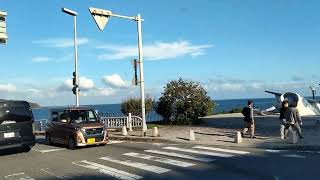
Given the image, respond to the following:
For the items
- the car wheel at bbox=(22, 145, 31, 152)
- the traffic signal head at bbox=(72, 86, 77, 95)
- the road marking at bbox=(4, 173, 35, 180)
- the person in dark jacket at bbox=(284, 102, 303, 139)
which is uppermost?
the traffic signal head at bbox=(72, 86, 77, 95)

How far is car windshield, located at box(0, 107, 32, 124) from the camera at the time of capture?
1748cm

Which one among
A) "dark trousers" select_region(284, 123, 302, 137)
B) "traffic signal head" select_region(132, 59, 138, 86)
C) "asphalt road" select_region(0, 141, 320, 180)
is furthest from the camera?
"traffic signal head" select_region(132, 59, 138, 86)

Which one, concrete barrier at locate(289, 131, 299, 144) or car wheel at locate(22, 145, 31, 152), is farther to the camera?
car wheel at locate(22, 145, 31, 152)

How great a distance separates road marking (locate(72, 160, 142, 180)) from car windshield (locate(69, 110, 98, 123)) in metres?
5.25

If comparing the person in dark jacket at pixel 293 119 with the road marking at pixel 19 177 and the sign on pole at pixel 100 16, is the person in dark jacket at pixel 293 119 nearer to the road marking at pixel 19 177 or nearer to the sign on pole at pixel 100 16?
the sign on pole at pixel 100 16

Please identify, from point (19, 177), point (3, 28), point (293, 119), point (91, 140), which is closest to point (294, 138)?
point (293, 119)

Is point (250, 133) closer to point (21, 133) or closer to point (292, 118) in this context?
point (292, 118)

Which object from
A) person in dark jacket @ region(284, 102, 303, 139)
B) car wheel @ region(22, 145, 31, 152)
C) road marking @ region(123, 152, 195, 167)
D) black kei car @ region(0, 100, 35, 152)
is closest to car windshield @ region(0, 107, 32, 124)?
black kei car @ region(0, 100, 35, 152)

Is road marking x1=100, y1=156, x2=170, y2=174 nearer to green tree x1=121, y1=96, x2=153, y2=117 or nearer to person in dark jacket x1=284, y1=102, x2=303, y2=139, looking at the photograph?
person in dark jacket x1=284, y1=102, x2=303, y2=139

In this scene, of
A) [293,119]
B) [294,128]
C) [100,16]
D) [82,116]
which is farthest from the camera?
[100,16]

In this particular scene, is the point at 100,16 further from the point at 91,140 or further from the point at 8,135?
the point at 8,135

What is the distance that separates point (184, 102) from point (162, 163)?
15.0 meters

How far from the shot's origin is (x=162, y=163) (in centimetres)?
1391

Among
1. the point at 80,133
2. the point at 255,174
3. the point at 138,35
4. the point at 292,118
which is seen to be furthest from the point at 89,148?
the point at 255,174
